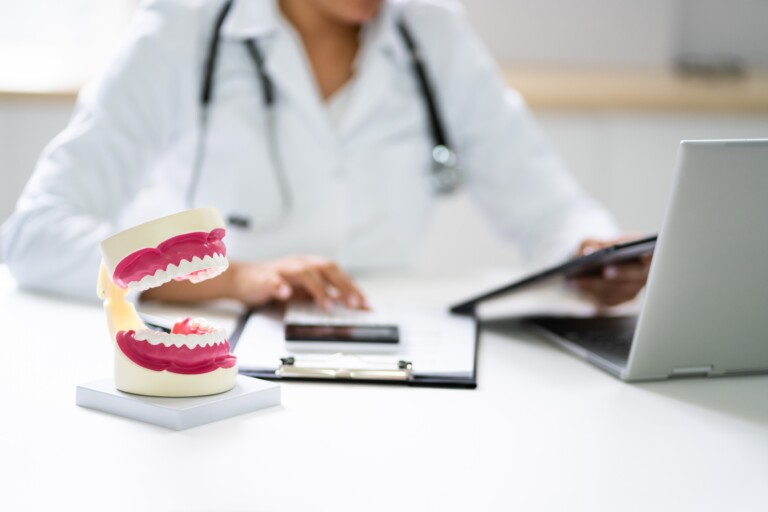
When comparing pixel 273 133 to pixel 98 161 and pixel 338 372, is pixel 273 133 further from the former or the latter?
pixel 338 372

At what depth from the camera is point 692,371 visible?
2.72ft

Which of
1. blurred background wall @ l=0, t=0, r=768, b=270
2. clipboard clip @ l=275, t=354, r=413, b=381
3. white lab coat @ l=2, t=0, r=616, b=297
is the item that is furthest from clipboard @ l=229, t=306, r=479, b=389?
blurred background wall @ l=0, t=0, r=768, b=270

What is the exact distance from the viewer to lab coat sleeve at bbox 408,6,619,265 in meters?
1.55

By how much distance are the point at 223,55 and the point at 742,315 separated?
3.02 feet

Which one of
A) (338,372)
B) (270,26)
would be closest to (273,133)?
(270,26)

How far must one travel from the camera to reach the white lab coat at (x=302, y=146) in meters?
1.33

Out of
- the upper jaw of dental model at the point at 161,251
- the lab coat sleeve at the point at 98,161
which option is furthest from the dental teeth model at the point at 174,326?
the lab coat sleeve at the point at 98,161

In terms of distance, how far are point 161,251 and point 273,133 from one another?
2.74 ft

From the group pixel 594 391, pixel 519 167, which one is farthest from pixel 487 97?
pixel 594 391

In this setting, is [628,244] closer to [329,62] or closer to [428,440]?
[428,440]

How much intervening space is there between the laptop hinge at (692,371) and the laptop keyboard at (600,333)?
46 mm

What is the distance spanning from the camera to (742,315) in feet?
2.63

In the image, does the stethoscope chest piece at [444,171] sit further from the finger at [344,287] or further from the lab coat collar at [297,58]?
the finger at [344,287]

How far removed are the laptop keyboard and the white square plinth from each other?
0.34m
